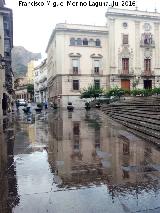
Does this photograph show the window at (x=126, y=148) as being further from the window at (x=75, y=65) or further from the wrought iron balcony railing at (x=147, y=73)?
the wrought iron balcony railing at (x=147, y=73)

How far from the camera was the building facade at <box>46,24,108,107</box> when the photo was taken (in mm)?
47438

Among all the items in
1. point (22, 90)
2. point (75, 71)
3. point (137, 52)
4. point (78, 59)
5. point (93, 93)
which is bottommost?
Answer: point (93, 93)

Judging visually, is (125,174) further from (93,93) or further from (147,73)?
(147,73)

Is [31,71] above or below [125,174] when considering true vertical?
above

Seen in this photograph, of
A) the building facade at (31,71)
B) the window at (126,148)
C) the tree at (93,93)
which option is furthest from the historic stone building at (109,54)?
the building facade at (31,71)

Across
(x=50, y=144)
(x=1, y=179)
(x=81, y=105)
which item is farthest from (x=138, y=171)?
(x=81, y=105)

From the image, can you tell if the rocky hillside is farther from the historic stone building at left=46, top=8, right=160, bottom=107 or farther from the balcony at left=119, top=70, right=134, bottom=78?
the balcony at left=119, top=70, right=134, bottom=78

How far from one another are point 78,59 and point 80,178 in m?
43.2

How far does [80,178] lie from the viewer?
6.04 meters

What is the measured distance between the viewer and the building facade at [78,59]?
1868 inches

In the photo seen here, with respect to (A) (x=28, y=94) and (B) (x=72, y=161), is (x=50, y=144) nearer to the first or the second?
(B) (x=72, y=161)

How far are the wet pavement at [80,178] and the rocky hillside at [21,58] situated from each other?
14205cm

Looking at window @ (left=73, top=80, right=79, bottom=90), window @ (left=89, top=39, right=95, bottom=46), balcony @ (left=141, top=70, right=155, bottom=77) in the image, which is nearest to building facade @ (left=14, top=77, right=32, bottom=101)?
window @ (left=73, top=80, right=79, bottom=90)

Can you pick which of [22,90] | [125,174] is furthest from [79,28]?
[22,90]
